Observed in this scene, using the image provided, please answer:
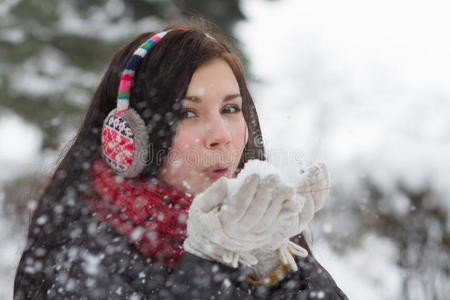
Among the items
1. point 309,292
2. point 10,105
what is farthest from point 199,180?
point 10,105

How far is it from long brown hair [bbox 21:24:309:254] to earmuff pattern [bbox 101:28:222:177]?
0.08m

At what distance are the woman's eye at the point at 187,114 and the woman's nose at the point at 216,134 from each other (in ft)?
0.29

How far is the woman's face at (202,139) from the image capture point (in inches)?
69.2

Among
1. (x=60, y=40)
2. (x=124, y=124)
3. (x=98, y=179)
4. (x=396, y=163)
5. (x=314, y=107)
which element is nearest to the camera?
(x=124, y=124)

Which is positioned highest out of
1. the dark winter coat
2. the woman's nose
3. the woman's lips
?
the woman's nose

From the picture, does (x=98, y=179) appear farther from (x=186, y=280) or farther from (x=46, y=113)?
(x=46, y=113)

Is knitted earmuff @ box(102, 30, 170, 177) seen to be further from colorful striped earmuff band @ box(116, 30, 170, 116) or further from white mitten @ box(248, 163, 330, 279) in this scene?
white mitten @ box(248, 163, 330, 279)

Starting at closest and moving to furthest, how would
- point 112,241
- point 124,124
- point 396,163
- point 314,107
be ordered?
1. point 112,241
2. point 124,124
3. point 396,163
4. point 314,107

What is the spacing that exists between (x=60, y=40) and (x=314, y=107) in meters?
7.31

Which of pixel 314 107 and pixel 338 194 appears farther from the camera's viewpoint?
pixel 314 107

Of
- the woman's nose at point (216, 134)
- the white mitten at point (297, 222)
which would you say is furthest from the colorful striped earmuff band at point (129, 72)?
the white mitten at point (297, 222)

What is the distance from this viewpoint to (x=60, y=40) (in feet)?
23.4

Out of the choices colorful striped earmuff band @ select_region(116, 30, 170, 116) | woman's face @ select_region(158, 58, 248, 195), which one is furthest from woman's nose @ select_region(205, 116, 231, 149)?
colorful striped earmuff band @ select_region(116, 30, 170, 116)

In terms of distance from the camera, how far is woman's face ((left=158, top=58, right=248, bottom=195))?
5.77 feet
